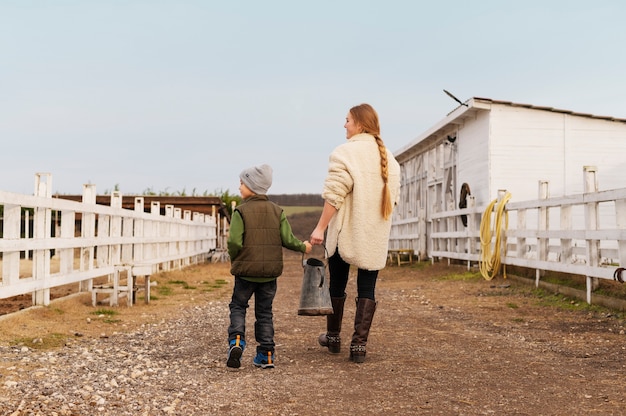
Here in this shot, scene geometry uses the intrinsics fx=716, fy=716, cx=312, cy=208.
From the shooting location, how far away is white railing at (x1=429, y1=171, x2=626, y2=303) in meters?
8.76

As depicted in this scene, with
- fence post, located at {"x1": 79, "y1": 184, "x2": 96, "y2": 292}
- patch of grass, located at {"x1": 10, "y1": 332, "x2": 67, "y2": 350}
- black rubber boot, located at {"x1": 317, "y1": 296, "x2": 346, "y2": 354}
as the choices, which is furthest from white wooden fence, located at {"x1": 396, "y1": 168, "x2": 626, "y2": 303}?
fence post, located at {"x1": 79, "y1": 184, "x2": 96, "y2": 292}

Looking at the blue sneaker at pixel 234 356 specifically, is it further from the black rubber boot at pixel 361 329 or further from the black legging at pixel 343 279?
the black legging at pixel 343 279

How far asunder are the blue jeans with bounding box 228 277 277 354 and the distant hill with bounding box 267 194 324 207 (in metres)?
53.2

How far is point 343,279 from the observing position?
19.0ft

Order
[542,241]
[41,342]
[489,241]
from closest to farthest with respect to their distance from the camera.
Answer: [41,342] < [542,241] < [489,241]

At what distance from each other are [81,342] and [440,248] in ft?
45.2

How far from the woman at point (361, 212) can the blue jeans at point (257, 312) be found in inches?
21.8

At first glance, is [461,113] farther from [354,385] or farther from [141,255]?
[354,385]

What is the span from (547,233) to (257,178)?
21.6 feet

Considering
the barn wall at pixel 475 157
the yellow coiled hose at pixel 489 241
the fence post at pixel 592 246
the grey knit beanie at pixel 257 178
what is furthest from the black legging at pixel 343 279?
the barn wall at pixel 475 157

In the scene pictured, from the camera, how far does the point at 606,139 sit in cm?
1675

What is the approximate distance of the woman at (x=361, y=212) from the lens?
18.1 feet

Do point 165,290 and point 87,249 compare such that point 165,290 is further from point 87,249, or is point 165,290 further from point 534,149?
point 534,149

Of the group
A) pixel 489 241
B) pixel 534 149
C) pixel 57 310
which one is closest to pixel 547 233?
pixel 489 241
